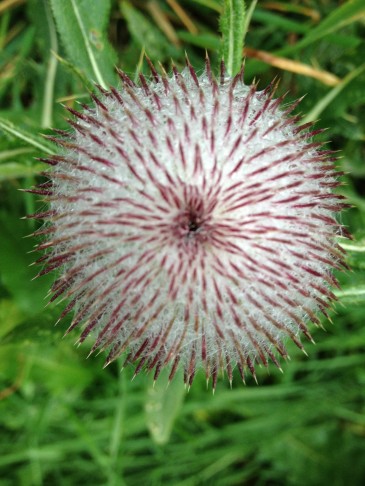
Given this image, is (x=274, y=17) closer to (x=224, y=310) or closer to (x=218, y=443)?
(x=224, y=310)

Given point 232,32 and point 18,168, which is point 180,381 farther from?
point 232,32

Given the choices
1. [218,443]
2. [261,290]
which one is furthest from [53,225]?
[218,443]

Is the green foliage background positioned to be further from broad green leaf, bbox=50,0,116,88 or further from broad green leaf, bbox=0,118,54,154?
broad green leaf, bbox=0,118,54,154

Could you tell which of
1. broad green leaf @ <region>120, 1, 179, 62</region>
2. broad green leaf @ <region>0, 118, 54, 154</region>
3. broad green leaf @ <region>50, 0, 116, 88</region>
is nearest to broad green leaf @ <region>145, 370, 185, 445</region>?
broad green leaf @ <region>0, 118, 54, 154</region>

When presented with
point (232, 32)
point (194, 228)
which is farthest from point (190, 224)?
point (232, 32)

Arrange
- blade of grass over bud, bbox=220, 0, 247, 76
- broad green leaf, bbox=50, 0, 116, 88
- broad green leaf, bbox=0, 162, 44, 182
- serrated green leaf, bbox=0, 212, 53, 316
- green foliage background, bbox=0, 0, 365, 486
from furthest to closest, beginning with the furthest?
green foliage background, bbox=0, 0, 365, 486 → serrated green leaf, bbox=0, 212, 53, 316 → broad green leaf, bbox=0, 162, 44, 182 → broad green leaf, bbox=50, 0, 116, 88 → blade of grass over bud, bbox=220, 0, 247, 76

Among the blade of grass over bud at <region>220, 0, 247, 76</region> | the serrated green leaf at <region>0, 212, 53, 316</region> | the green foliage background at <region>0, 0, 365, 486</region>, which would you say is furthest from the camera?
the green foliage background at <region>0, 0, 365, 486</region>

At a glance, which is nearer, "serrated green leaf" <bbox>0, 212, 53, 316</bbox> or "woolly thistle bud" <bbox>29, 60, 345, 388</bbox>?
"woolly thistle bud" <bbox>29, 60, 345, 388</bbox>

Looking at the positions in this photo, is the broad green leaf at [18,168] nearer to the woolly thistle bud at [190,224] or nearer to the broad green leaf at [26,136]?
the broad green leaf at [26,136]

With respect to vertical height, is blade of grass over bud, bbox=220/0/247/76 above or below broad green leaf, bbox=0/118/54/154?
above
